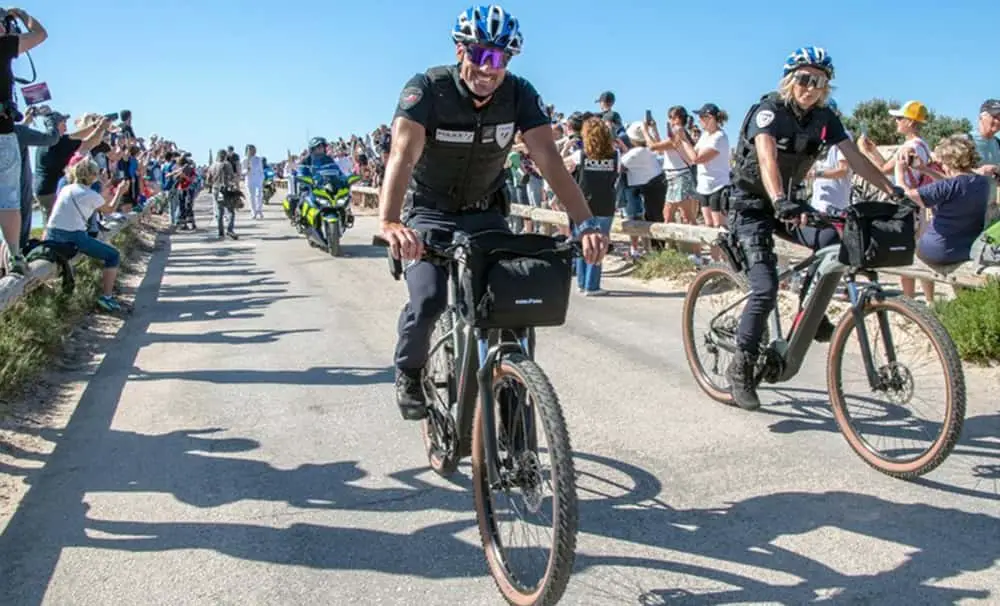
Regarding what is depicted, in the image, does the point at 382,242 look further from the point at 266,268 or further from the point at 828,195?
the point at 266,268

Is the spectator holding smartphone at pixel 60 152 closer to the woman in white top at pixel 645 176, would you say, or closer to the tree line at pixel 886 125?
the woman in white top at pixel 645 176

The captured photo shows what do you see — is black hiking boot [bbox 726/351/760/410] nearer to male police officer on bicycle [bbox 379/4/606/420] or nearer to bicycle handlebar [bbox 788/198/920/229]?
bicycle handlebar [bbox 788/198/920/229]

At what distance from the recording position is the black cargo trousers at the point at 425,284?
3.99 metres

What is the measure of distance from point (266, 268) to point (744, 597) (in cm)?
1158

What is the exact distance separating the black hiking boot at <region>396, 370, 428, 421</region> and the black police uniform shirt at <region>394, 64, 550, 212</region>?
0.84m

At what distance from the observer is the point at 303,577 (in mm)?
3484

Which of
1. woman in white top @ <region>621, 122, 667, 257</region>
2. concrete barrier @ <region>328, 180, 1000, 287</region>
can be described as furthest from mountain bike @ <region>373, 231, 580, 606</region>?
woman in white top @ <region>621, 122, 667, 257</region>

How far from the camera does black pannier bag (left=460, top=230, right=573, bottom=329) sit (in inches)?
130

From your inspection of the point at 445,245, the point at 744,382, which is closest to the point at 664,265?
the point at 744,382

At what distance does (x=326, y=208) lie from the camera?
15281 millimetres

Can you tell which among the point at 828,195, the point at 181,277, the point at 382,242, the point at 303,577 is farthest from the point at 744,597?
the point at 181,277

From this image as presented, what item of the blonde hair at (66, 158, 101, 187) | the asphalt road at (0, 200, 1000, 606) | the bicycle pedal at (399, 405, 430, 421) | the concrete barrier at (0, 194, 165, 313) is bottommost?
the asphalt road at (0, 200, 1000, 606)

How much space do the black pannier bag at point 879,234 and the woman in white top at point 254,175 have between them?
20569 mm

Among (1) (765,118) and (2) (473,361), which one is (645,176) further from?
(2) (473,361)
